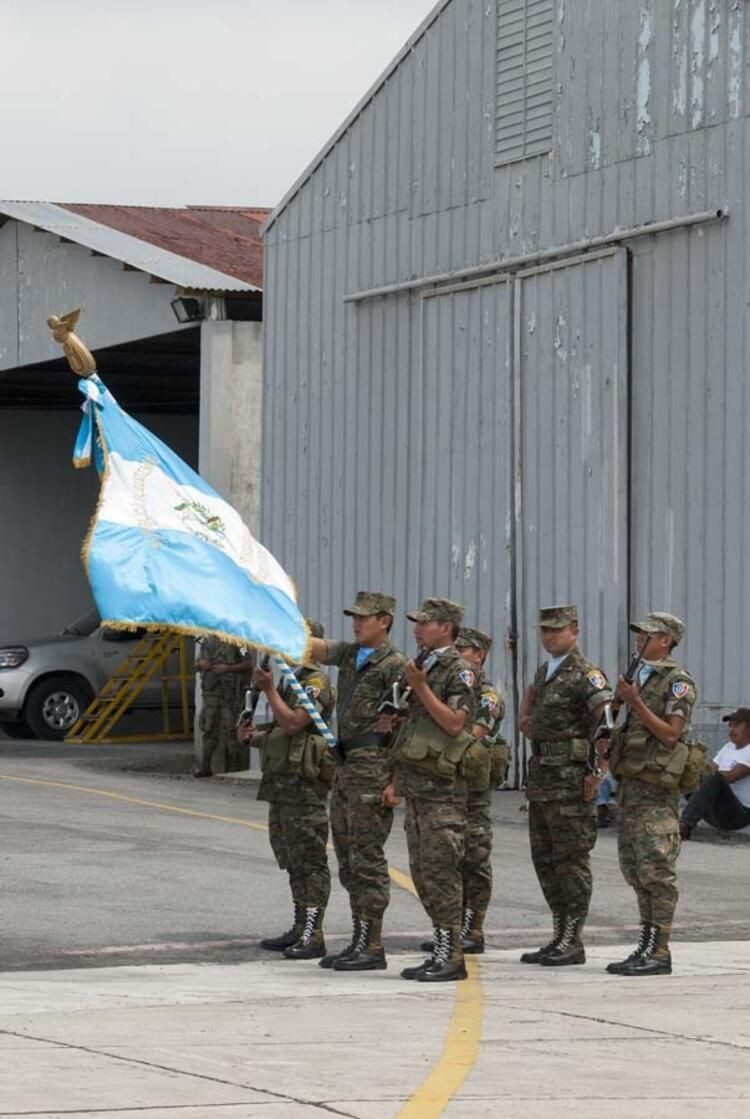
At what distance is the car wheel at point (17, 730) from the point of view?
29.4 metres

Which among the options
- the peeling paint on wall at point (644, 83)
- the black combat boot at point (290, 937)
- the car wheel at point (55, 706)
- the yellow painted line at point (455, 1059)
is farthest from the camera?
the car wheel at point (55, 706)

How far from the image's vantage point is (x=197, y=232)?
28328mm

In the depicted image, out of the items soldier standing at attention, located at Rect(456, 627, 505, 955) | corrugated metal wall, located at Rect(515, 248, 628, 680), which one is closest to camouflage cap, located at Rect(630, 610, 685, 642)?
soldier standing at attention, located at Rect(456, 627, 505, 955)

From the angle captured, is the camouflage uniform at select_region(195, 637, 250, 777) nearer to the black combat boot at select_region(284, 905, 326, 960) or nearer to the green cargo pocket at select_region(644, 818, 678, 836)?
the black combat boot at select_region(284, 905, 326, 960)

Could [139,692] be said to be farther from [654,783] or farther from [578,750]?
[654,783]

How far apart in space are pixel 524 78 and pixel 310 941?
11.5 m

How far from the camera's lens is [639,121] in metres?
19.6

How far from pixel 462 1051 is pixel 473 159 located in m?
14.2

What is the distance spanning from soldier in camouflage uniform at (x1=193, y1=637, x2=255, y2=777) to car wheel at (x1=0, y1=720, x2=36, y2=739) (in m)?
6.11

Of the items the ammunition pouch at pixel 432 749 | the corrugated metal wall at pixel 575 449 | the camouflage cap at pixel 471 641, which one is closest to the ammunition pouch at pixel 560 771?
the ammunition pouch at pixel 432 749

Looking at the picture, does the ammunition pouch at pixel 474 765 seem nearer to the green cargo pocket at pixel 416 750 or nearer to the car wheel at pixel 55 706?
the green cargo pocket at pixel 416 750

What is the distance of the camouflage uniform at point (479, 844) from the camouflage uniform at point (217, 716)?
452 inches

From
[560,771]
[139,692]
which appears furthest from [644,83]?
[139,692]

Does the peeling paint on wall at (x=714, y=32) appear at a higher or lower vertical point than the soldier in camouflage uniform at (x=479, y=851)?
higher
